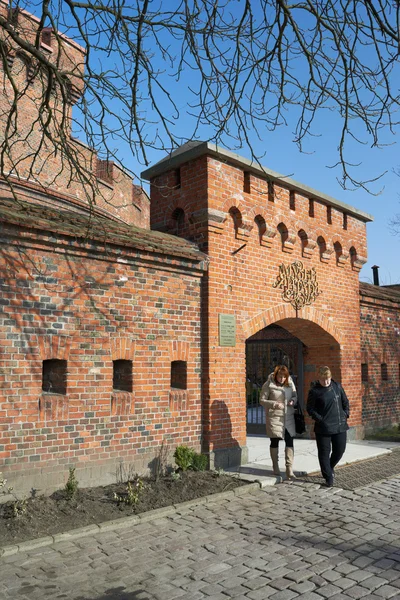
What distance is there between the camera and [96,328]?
22.0 feet

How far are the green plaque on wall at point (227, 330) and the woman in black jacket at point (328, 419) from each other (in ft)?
5.04

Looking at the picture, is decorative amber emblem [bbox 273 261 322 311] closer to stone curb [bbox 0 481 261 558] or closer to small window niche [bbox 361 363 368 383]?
small window niche [bbox 361 363 368 383]

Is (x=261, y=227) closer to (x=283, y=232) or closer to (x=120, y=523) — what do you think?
(x=283, y=232)

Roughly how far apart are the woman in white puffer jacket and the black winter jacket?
0.37m

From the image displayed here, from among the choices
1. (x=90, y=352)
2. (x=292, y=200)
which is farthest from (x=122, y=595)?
(x=292, y=200)

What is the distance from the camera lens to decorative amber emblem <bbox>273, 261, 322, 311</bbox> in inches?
376

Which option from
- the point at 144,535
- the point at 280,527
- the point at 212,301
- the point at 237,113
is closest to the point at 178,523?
the point at 144,535

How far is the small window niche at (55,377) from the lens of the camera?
6359 mm

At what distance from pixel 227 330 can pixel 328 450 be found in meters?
2.36

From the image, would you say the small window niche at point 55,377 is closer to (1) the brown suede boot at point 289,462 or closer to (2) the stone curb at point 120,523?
(2) the stone curb at point 120,523

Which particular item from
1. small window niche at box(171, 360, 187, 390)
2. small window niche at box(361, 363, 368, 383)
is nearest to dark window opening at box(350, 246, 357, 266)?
small window niche at box(361, 363, 368, 383)

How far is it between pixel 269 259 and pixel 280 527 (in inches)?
198

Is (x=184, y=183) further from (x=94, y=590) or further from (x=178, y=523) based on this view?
(x=94, y=590)

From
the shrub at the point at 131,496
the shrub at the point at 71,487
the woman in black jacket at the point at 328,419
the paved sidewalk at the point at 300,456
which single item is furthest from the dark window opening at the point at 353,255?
the shrub at the point at 71,487
